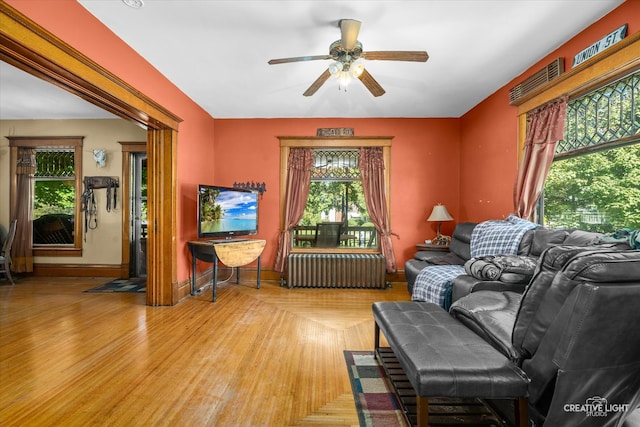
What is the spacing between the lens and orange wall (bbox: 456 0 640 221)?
292cm

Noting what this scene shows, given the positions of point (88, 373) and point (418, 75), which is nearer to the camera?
point (88, 373)

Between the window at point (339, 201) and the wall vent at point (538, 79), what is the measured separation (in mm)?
2101

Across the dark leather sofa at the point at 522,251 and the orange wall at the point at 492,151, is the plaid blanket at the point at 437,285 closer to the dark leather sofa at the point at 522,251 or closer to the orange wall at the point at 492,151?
the dark leather sofa at the point at 522,251

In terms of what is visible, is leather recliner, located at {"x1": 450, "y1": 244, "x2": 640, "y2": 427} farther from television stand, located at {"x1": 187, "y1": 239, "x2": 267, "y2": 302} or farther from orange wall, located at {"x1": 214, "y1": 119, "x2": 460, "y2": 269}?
orange wall, located at {"x1": 214, "y1": 119, "x2": 460, "y2": 269}

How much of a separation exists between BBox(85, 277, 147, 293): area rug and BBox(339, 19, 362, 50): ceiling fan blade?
12.7ft

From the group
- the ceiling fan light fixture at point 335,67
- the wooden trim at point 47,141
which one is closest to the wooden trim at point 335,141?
the ceiling fan light fixture at point 335,67

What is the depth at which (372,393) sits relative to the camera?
1721mm

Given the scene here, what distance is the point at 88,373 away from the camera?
6.40 feet

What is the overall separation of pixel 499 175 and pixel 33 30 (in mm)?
4207

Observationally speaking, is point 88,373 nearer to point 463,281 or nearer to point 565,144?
point 463,281

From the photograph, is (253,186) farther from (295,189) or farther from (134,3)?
(134,3)

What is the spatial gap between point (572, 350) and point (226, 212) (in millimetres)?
3576

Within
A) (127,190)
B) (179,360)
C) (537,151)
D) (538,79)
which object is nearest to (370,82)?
(538,79)

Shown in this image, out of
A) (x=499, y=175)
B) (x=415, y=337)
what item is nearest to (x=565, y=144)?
(x=499, y=175)
